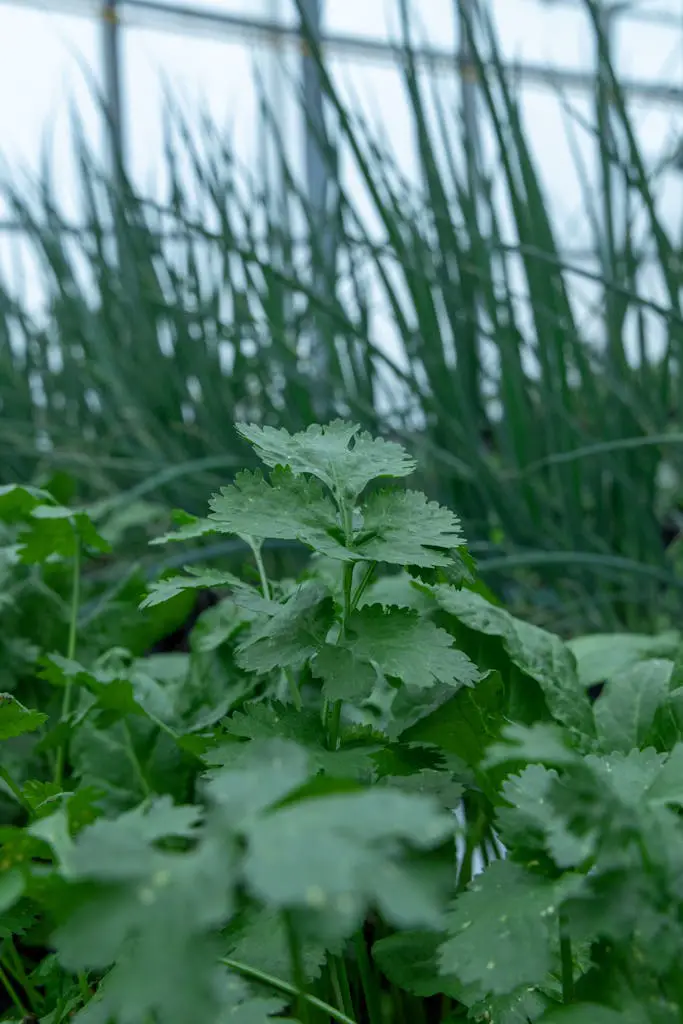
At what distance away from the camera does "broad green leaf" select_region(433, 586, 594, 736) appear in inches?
17.9

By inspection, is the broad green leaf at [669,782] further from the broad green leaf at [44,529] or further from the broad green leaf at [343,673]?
the broad green leaf at [44,529]

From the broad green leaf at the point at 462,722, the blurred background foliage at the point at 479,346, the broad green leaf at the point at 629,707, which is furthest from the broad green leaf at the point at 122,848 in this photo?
the blurred background foliage at the point at 479,346

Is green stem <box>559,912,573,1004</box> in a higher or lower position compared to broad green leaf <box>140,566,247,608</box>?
lower

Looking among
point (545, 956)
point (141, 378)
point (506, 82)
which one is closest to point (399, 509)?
point (545, 956)

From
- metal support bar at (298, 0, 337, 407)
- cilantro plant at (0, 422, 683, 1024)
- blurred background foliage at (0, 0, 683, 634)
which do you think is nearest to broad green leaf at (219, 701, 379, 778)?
cilantro plant at (0, 422, 683, 1024)

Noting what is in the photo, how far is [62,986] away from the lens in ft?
1.41

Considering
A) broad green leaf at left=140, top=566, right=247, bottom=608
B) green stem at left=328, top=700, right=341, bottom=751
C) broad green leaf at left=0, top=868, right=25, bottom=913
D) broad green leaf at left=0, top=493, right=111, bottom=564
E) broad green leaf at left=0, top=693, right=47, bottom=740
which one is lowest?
broad green leaf at left=0, top=868, right=25, bottom=913

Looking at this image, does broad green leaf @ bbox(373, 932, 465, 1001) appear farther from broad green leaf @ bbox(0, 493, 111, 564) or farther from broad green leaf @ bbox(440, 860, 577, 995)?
broad green leaf @ bbox(0, 493, 111, 564)

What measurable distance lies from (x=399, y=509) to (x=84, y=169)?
4.54 ft

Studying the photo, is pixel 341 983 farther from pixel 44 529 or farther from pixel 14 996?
pixel 44 529

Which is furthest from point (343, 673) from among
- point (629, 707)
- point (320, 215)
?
point (320, 215)

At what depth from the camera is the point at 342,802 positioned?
193 mm

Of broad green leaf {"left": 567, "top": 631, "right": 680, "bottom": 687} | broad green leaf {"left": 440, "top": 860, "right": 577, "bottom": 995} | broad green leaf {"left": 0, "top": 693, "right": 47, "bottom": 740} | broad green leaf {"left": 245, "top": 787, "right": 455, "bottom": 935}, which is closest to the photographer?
broad green leaf {"left": 245, "top": 787, "right": 455, "bottom": 935}

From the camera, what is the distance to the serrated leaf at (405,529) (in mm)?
370
